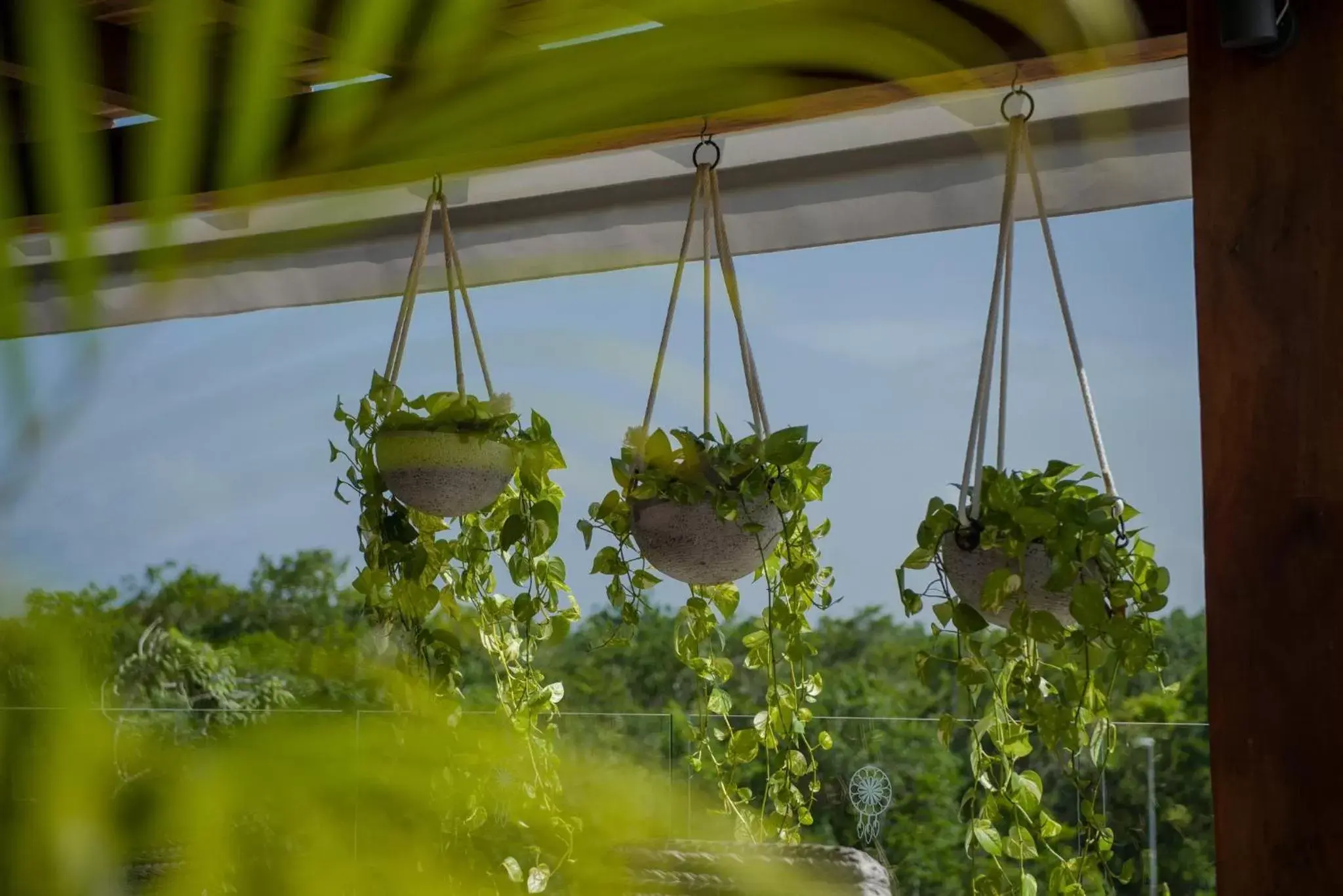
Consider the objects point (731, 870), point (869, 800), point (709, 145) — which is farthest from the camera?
point (869, 800)

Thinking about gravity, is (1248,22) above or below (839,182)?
below

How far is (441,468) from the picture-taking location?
154cm

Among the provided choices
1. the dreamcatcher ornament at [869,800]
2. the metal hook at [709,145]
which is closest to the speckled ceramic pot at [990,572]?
the metal hook at [709,145]

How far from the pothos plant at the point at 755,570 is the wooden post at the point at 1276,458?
0.74 metres

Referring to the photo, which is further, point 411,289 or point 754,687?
point 754,687

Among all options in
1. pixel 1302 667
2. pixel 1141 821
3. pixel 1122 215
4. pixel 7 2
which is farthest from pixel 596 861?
pixel 1122 215

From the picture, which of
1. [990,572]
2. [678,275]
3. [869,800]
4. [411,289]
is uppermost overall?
[411,289]

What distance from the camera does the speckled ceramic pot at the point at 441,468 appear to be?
5.02 ft

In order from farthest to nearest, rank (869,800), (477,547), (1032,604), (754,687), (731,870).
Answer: (754,687) → (869,800) → (477,547) → (1032,604) → (731,870)

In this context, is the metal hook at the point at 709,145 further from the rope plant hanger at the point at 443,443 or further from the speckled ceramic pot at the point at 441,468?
the speckled ceramic pot at the point at 441,468

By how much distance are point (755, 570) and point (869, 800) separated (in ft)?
6.68

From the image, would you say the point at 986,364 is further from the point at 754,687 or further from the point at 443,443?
the point at 754,687

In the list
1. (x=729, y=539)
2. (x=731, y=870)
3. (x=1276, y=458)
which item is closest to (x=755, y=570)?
(x=729, y=539)

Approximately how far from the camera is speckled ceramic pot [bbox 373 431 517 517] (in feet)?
5.02
